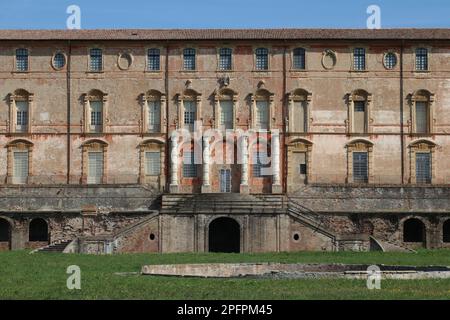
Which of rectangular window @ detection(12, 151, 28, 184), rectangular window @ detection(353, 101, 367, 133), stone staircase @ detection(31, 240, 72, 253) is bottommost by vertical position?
stone staircase @ detection(31, 240, 72, 253)

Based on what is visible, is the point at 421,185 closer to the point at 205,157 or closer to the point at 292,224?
the point at 292,224

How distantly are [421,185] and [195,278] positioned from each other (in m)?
27.7

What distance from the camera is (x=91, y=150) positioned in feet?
218

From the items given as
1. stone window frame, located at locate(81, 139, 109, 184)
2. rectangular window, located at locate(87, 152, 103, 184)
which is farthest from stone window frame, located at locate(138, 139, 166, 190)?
rectangular window, located at locate(87, 152, 103, 184)

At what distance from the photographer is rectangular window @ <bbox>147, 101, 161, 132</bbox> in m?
Result: 66.8

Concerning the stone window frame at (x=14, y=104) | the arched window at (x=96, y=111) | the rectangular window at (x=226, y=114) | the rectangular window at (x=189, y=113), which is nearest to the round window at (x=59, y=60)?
the stone window frame at (x=14, y=104)

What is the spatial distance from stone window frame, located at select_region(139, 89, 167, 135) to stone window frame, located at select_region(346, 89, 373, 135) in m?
10.8

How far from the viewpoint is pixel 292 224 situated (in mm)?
60500

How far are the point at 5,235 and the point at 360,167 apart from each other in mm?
20894

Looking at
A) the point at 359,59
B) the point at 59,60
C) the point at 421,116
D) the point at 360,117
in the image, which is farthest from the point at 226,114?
the point at 421,116

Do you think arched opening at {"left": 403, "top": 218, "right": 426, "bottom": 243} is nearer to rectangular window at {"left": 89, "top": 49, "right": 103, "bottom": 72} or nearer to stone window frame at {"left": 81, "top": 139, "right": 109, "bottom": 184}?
stone window frame at {"left": 81, "top": 139, "right": 109, "bottom": 184}

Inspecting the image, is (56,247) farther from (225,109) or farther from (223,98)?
(223,98)

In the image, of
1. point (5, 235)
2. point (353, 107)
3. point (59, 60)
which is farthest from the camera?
point (59, 60)
